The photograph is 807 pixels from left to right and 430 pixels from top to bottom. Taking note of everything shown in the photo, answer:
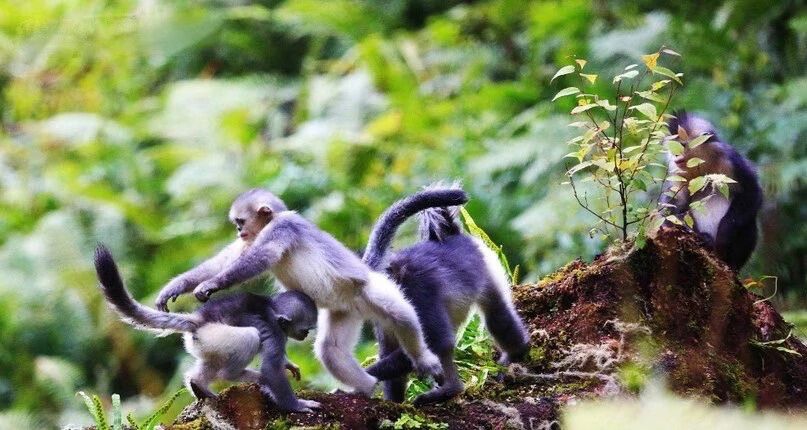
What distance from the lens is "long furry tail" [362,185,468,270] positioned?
4.37 meters

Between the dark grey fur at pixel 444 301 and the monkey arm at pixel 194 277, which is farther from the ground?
the monkey arm at pixel 194 277

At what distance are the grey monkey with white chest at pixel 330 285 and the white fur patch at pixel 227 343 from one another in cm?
32

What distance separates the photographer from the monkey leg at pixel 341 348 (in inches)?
159

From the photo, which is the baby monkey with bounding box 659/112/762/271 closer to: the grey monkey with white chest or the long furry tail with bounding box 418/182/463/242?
the long furry tail with bounding box 418/182/463/242

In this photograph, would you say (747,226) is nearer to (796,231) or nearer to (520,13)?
(796,231)

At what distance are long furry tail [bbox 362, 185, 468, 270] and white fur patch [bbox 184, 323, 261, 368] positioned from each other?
3.36 feet

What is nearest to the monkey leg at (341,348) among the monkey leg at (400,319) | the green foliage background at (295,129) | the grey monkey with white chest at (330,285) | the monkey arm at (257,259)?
the grey monkey with white chest at (330,285)

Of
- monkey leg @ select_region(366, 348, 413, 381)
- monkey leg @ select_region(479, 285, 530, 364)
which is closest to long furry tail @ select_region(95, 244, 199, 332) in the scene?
monkey leg @ select_region(366, 348, 413, 381)

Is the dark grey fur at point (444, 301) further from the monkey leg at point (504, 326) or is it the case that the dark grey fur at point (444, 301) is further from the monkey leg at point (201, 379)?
the monkey leg at point (201, 379)

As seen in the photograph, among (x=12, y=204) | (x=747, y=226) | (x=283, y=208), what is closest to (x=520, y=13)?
(x=12, y=204)

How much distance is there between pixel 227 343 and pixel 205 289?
25 cm

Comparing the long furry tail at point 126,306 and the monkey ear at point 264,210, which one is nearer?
the long furry tail at point 126,306

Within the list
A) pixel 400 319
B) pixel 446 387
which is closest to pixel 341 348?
pixel 400 319

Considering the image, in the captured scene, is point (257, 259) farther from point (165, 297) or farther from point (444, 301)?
point (444, 301)
